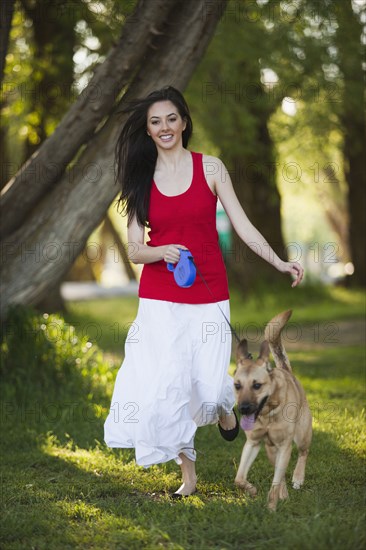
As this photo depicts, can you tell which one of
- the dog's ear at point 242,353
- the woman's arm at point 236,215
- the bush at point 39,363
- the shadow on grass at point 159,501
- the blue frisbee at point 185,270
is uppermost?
the woman's arm at point 236,215

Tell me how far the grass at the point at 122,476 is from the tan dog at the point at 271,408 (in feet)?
0.70

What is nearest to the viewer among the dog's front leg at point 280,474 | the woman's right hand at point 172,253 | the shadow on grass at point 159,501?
the shadow on grass at point 159,501

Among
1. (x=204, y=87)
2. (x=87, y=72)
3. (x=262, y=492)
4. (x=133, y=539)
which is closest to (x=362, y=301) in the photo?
(x=204, y=87)

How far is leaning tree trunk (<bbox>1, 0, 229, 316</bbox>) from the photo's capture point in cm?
831

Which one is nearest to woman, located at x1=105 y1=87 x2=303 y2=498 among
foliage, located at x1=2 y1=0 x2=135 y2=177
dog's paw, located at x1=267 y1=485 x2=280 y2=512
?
dog's paw, located at x1=267 y1=485 x2=280 y2=512

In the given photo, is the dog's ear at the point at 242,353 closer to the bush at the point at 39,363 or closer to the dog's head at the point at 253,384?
the dog's head at the point at 253,384

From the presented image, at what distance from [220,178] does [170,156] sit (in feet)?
Result: 1.19

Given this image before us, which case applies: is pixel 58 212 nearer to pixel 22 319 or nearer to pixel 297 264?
pixel 22 319

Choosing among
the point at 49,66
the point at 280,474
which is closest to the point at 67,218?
the point at 280,474

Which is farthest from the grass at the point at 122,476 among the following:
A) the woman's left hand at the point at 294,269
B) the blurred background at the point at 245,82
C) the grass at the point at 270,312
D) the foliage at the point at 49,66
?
the foliage at the point at 49,66

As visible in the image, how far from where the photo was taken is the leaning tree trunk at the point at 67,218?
27.3 ft

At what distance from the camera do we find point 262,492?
5258 mm

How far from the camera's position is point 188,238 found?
5.12m

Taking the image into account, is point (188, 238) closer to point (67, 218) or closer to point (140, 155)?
point (140, 155)
